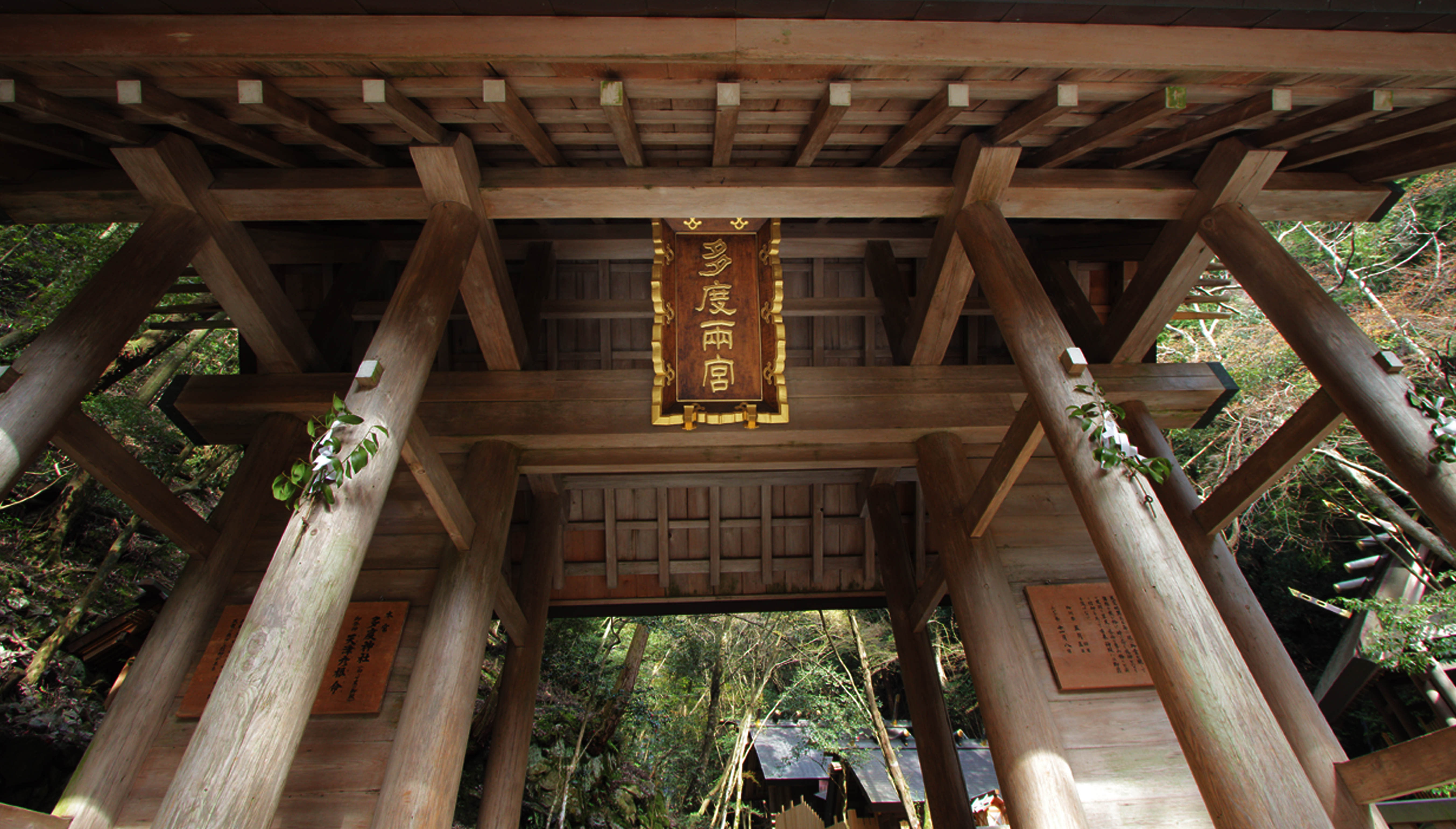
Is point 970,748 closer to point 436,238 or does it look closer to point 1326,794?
point 1326,794

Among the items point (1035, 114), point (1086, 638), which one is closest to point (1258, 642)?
point (1086, 638)

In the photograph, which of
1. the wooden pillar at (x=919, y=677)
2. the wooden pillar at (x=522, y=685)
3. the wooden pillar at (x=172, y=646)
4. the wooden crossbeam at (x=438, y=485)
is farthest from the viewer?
the wooden pillar at (x=919, y=677)

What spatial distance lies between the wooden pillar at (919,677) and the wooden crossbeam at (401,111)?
11.9 feet

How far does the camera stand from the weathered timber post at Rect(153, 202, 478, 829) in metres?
1.68

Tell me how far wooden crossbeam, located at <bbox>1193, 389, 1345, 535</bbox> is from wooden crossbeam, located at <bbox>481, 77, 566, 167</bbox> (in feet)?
10.7

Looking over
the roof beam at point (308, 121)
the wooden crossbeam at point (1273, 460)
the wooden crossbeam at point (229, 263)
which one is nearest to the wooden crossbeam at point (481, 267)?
the roof beam at point (308, 121)

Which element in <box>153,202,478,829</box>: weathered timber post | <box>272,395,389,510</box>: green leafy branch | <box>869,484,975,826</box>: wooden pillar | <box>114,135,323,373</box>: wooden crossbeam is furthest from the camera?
<box>869,484,975,826</box>: wooden pillar

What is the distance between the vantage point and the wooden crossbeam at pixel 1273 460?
294cm

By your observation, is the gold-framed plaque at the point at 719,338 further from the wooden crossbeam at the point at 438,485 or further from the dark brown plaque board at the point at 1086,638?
the dark brown plaque board at the point at 1086,638

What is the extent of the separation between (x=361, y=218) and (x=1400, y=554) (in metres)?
10.1

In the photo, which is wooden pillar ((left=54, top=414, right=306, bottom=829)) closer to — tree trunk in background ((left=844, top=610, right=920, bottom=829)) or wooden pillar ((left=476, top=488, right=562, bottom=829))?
wooden pillar ((left=476, top=488, right=562, bottom=829))

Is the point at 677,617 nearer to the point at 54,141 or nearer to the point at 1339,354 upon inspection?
the point at 54,141

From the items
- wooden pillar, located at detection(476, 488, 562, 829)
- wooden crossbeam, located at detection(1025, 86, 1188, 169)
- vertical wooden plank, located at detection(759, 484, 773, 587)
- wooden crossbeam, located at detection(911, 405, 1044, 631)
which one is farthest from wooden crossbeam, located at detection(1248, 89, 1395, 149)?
wooden pillar, located at detection(476, 488, 562, 829)

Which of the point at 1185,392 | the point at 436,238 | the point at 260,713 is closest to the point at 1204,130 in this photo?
the point at 1185,392
